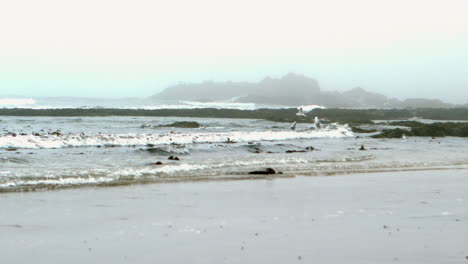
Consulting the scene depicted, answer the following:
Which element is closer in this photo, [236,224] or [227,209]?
[236,224]

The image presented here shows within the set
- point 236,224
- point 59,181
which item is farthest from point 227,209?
point 59,181

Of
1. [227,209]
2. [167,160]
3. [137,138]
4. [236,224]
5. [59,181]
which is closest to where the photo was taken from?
[236,224]

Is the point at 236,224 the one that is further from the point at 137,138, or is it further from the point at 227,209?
the point at 137,138

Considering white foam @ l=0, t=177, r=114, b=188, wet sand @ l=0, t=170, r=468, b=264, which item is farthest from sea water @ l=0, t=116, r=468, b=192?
wet sand @ l=0, t=170, r=468, b=264

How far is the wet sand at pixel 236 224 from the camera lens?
5.09 meters

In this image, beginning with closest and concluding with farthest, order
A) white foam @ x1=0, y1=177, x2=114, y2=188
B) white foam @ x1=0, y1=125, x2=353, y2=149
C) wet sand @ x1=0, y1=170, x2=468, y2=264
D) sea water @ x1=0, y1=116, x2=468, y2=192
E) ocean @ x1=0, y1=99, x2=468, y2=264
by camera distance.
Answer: wet sand @ x1=0, y1=170, x2=468, y2=264 → ocean @ x1=0, y1=99, x2=468, y2=264 → white foam @ x1=0, y1=177, x2=114, y2=188 → sea water @ x1=0, y1=116, x2=468, y2=192 → white foam @ x1=0, y1=125, x2=353, y2=149

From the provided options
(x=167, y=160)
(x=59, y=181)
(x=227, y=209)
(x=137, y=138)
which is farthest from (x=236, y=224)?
(x=137, y=138)

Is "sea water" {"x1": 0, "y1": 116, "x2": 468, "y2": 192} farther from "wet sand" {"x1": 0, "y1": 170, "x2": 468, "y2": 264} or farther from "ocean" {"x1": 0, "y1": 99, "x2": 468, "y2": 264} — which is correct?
"wet sand" {"x1": 0, "y1": 170, "x2": 468, "y2": 264}

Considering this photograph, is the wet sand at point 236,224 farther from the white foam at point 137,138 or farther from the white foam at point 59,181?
the white foam at point 137,138

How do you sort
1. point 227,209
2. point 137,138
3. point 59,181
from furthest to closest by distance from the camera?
1. point 137,138
2. point 59,181
3. point 227,209

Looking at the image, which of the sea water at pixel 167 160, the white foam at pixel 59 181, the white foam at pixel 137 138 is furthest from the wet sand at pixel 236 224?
the white foam at pixel 137 138

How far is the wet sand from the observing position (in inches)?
201

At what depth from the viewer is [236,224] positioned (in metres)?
6.55

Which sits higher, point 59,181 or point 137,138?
point 137,138
